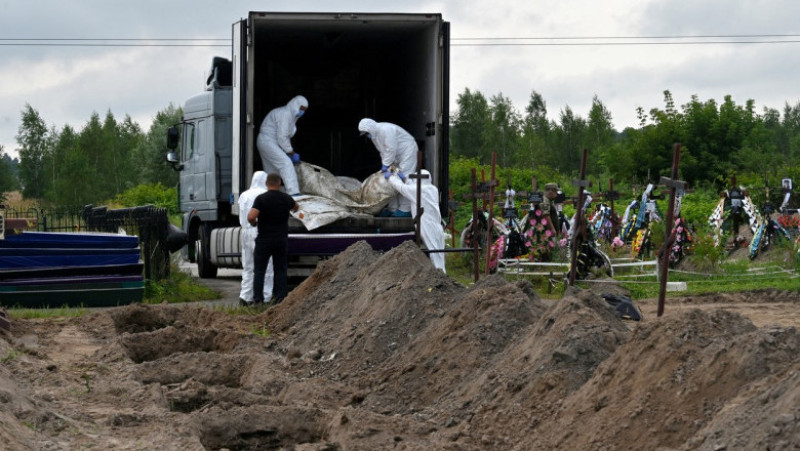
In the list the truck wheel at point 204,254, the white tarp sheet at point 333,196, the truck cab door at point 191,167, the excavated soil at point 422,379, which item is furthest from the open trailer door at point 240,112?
the excavated soil at point 422,379

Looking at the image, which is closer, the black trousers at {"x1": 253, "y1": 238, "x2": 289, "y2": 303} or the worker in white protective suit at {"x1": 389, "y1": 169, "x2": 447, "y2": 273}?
the black trousers at {"x1": 253, "y1": 238, "x2": 289, "y2": 303}

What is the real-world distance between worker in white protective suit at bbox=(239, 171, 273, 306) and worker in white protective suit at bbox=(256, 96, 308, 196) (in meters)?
1.46

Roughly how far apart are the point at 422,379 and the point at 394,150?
8321 millimetres

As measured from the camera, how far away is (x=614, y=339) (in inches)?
297

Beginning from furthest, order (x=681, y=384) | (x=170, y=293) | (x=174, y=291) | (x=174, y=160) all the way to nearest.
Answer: (x=174, y=160)
(x=174, y=291)
(x=170, y=293)
(x=681, y=384)

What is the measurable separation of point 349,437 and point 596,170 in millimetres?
47961

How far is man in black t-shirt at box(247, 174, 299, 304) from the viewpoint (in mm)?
14320

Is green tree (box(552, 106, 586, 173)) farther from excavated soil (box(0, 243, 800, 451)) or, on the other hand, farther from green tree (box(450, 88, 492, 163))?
excavated soil (box(0, 243, 800, 451))

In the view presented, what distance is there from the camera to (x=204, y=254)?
2022 cm

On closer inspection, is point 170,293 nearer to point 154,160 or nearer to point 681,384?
point 681,384

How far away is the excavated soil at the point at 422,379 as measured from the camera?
6016mm

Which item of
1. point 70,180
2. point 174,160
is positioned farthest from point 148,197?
point 174,160

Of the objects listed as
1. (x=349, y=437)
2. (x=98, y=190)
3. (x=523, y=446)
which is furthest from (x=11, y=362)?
(x=98, y=190)

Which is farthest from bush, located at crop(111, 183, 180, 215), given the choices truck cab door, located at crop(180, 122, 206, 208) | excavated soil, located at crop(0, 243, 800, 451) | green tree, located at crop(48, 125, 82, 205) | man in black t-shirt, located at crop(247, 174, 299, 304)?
excavated soil, located at crop(0, 243, 800, 451)
